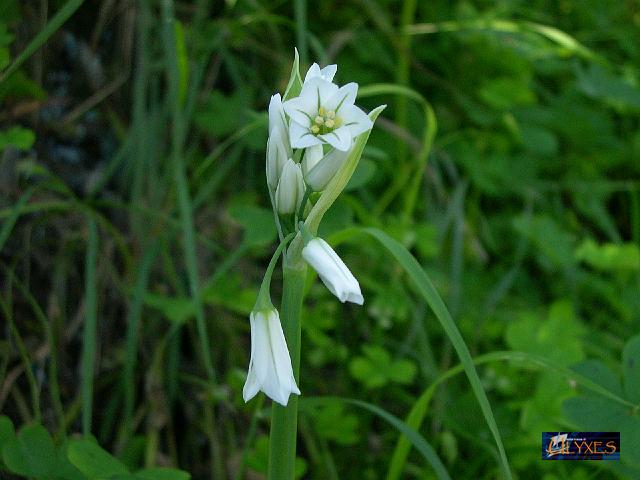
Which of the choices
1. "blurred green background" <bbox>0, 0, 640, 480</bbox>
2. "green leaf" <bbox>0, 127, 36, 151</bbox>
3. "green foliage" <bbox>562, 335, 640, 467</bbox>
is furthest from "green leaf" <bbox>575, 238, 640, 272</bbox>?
"green leaf" <bbox>0, 127, 36, 151</bbox>

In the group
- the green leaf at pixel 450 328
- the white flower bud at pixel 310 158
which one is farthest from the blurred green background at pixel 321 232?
the white flower bud at pixel 310 158

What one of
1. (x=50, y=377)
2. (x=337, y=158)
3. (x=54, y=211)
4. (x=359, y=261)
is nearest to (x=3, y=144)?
(x=54, y=211)

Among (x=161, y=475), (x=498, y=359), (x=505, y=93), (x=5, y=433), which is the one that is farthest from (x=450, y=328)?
(x=505, y=93)

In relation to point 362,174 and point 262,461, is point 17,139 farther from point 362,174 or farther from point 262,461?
point 262,461

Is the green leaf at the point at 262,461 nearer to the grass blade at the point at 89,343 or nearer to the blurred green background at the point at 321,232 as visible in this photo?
the blurred green background at the point at 321,232

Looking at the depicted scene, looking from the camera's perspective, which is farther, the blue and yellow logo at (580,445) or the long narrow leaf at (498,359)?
the blue and yellow logo at (580,445)

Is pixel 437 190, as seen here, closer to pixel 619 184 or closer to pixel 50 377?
pixel 619 184
